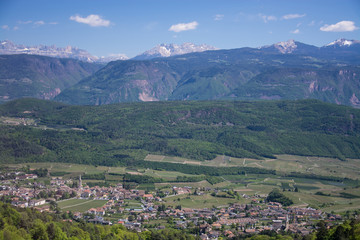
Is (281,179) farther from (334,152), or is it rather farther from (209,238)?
(209,238)

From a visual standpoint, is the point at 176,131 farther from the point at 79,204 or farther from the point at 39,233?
the point at 39,233

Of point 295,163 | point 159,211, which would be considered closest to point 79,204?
point 159,211

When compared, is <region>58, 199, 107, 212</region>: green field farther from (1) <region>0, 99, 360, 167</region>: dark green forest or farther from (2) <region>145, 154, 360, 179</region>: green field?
(2) <region>145, 154, 360, 179</region>: green field

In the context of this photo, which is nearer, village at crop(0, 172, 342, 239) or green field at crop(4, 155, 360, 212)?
village at crop(0, 172, 342, 239)

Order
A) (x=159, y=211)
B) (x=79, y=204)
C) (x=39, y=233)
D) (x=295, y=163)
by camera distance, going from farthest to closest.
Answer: (x=295, y=163)
(x=79, y=204)
(x=159, y=211)
(x=39, y=233)

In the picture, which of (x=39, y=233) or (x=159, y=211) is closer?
(x=39, y=233)

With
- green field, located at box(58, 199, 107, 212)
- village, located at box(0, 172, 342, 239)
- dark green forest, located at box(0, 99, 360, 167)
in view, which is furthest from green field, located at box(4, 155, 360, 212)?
dark green forest, located at box(0, 99, 360, 167)

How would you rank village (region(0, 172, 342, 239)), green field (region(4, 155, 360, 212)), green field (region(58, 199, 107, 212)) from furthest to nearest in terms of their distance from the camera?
green field (region(4, 155, 360, 212)), green field (region(58, 199, 107, 212)), village (region(0, 172, 342, 239))
